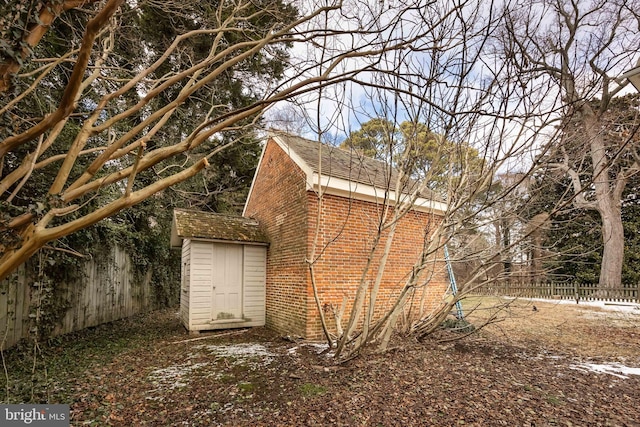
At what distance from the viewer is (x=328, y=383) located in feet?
13.8

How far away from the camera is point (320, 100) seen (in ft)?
14.3

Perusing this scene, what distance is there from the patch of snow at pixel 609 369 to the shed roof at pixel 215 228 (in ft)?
21.8

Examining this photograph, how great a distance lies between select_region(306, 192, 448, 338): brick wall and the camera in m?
6.73

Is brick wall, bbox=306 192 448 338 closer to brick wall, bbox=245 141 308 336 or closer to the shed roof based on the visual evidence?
brick wall, bbox=245 141 308 336

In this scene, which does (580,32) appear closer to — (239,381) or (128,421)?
(239,381)

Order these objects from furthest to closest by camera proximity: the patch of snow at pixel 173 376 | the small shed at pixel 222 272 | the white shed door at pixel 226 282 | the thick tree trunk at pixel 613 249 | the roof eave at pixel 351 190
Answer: the thick tree trunk at pixel 613 249 < the white shed door at pixel 226 282 < the small shed at pixel 222 272 < the roof eave at pixel 351 190 < the patch of snow at pixel 173 376

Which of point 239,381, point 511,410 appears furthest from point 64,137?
point 511,410

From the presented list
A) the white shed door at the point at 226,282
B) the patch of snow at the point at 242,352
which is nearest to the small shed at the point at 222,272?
the white shed door at the point at 226,282

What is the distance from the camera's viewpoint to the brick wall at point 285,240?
692 cm

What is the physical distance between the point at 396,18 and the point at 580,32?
3031 millimetres

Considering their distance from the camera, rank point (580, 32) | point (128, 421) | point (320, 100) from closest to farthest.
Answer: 1. point (128, 421)
2. point (320, 100)
3. point (580, 32)

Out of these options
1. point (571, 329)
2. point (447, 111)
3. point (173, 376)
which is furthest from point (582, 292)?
point (173, 376)

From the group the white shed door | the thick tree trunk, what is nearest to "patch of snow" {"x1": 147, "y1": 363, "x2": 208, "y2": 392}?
the white shed door

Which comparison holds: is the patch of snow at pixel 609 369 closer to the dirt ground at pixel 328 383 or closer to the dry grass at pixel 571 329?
the dirt ground at pixel 328 383
